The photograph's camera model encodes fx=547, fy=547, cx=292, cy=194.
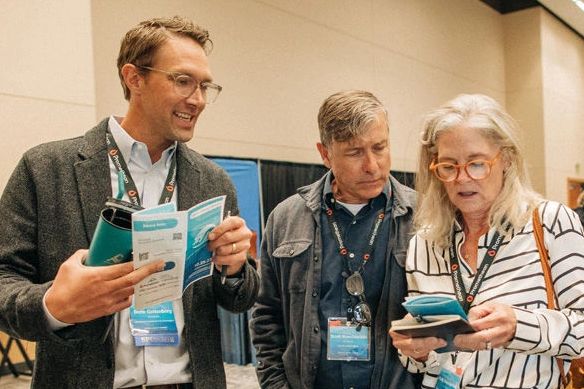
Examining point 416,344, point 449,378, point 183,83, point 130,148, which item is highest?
point 183,83

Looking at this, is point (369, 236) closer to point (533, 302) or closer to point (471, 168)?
point (471, 168)

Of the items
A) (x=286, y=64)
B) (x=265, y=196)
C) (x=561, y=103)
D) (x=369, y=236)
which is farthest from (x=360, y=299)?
(x=561, y=103)

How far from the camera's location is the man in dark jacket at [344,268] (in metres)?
1.97

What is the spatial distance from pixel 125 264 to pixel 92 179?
1.74ft

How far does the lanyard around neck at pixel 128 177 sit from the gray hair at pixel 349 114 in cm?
64

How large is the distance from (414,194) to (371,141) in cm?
30

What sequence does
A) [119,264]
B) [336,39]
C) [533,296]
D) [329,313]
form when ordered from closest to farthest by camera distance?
[119,264], [533,296], [329,313], [336,39]

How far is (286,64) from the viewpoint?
7.37 m

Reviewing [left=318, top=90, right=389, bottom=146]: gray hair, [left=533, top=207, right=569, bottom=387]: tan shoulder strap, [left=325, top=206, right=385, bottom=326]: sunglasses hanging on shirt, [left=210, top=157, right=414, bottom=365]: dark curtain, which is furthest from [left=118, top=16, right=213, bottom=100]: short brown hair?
[left=210, top=157, right=414, bottom=365]: dark curtain

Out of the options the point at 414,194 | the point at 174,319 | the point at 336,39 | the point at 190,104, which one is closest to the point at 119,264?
the point at 174,319

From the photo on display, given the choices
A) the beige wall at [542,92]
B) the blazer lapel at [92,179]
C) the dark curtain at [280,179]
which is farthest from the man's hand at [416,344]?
the beige wall at [542,92]

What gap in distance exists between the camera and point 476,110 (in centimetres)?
175

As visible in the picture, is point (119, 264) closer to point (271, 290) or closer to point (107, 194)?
point (107, 194)

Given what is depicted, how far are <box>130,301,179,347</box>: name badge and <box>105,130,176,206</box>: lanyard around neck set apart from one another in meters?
0.34
